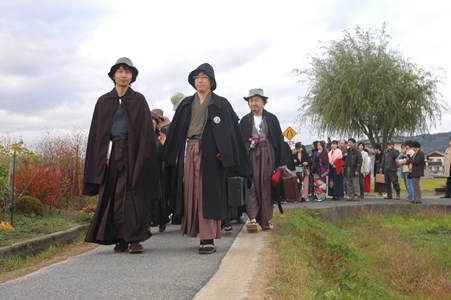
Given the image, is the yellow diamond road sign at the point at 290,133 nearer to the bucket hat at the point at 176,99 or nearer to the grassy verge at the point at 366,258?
the grassy verge at the point at 366,258

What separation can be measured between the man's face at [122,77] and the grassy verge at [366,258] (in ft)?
8.41

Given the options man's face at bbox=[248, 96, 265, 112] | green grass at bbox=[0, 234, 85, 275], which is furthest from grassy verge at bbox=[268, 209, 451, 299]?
green grass at bbox=[0, 234, 85, 275]

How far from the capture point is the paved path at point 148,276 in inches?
180

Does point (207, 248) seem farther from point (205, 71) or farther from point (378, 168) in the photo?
point (378, 168)

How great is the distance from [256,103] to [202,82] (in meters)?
2.22

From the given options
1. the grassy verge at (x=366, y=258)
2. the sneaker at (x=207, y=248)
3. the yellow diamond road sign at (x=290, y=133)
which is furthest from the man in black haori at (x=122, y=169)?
the yellow diamond road sign at (x=290, y=133)

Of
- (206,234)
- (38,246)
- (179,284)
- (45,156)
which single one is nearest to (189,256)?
(206,234)

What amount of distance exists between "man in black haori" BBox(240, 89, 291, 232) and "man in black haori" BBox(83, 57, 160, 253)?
2.54 metres

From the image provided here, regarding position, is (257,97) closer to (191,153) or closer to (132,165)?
(191,153)

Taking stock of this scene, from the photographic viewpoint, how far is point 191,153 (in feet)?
23.2

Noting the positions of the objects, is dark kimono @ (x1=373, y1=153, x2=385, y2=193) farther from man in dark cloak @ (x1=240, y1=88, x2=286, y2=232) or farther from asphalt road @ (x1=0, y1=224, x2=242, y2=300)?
asphalt road @ (x1=0, y1=224, x2=242, y2=300)

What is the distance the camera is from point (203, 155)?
6961mm

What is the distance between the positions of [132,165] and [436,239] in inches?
343

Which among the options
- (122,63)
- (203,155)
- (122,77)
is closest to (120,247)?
(203,155)
